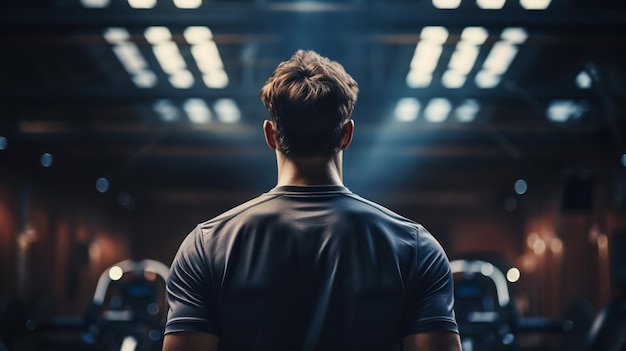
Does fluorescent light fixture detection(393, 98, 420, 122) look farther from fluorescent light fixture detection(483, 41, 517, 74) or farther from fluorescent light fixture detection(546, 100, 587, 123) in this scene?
fluorescent light fixture detection(546, 100, 587, 123)

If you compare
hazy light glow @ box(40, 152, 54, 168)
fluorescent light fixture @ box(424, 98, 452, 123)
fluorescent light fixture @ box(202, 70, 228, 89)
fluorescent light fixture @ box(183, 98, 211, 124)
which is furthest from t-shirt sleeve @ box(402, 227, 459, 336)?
hazy light glow @ box(40, 152, 54, 168)

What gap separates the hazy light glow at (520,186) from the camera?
1739 centimetres

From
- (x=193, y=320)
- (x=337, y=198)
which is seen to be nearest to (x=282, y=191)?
(x=337, y=198)

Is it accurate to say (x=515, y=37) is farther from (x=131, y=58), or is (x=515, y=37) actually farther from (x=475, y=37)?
(x=131, y=58)

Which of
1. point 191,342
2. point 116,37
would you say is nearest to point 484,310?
point 116,37

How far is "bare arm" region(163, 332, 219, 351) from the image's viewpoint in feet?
4.92

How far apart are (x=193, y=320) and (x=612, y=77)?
9610 millimetres

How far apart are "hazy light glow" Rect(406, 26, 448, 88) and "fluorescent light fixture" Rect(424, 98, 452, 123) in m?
1.30

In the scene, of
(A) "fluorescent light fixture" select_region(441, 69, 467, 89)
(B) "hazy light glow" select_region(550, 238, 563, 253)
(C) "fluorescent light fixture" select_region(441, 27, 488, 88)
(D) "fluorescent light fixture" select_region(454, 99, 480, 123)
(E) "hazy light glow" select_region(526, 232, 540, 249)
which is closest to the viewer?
(C) "fluorescent light fixture" select_region(441, 27, 488, 88)

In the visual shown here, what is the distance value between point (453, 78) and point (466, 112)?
2.54 metres

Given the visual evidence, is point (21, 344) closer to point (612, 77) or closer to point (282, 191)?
point (612, 77)

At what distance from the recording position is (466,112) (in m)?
12.4

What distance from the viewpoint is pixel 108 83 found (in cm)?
1072

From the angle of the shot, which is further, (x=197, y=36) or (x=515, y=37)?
(x=515, y=37)
